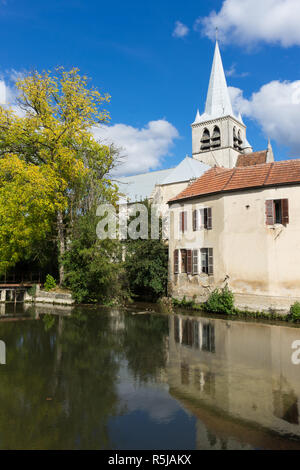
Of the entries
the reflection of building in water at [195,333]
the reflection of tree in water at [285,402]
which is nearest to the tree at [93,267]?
the reflection of building in water at [195,333]

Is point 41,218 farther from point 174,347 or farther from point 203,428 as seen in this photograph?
point 203,428

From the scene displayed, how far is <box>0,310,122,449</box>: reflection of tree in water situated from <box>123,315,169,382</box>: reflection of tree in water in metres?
0.62

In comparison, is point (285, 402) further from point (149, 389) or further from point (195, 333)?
point (195, 333)

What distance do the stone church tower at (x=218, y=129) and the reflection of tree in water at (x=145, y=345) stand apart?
126ft

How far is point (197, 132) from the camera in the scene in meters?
54.2

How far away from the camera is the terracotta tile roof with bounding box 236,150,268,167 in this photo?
41.4 m

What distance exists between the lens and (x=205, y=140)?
53.6 metres

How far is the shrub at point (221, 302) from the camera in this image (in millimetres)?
19219

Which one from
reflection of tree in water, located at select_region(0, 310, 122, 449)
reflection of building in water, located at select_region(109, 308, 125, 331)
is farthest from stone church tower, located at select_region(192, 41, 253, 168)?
reflection of tree in water, located at select_region(0, 310, 122, 449)

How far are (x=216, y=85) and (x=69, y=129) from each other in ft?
118

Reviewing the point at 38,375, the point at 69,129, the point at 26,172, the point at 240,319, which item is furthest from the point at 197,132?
the point at 38,375

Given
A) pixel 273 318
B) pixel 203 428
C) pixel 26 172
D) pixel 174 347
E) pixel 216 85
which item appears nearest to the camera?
pixel 203 428

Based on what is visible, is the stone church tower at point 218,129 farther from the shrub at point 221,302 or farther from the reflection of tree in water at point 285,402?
the reflection of tree in water at point 285,402
